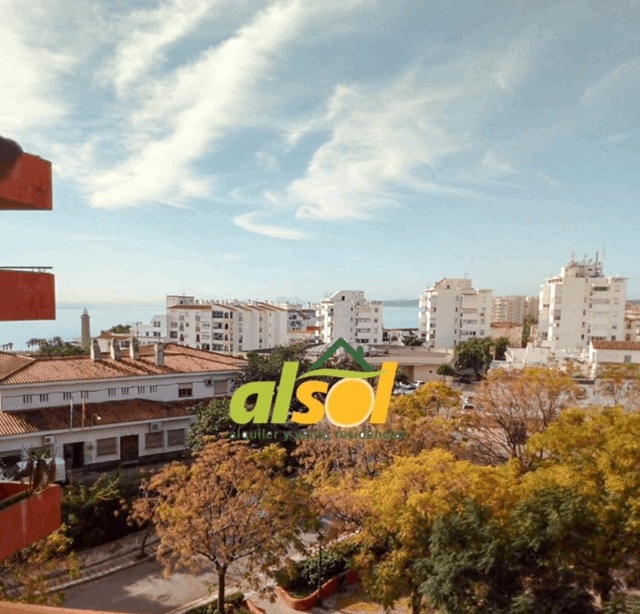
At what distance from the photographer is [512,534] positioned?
33.1 feet

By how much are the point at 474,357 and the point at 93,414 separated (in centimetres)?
4022

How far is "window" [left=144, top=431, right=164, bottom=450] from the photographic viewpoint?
24.4m

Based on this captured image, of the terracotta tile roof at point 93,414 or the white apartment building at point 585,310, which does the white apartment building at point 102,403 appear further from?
the white apartment building at point 585,310

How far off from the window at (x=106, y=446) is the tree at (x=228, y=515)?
11525 millimetres

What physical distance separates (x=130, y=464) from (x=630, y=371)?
24.5 metres

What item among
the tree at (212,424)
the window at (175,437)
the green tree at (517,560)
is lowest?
the window at (175,437)

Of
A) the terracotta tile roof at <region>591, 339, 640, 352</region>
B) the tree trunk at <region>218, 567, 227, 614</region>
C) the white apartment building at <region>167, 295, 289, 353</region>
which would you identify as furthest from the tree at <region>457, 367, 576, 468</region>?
the white apartment building at <region>167, 295, 289, 353</region>

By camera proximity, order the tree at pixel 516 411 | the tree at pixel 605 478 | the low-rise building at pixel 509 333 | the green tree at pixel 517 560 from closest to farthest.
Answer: the green tree at pixel 517 560 → the tree at pixel 605 478 → the tree at pixel 516 411 → the low-rise building at pixel 509 333

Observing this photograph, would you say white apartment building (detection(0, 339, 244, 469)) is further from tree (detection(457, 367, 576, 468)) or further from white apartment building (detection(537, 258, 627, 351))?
white apartment building (detection(537, 258, 627, 351))

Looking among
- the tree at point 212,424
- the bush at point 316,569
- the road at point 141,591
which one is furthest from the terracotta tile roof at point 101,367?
the bush at point 316,569

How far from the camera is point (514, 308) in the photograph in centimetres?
12375

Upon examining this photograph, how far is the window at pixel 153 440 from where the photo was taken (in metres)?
24.4

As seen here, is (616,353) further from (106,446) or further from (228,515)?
(228,515)

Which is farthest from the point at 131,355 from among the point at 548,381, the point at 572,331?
the point at 572,331
